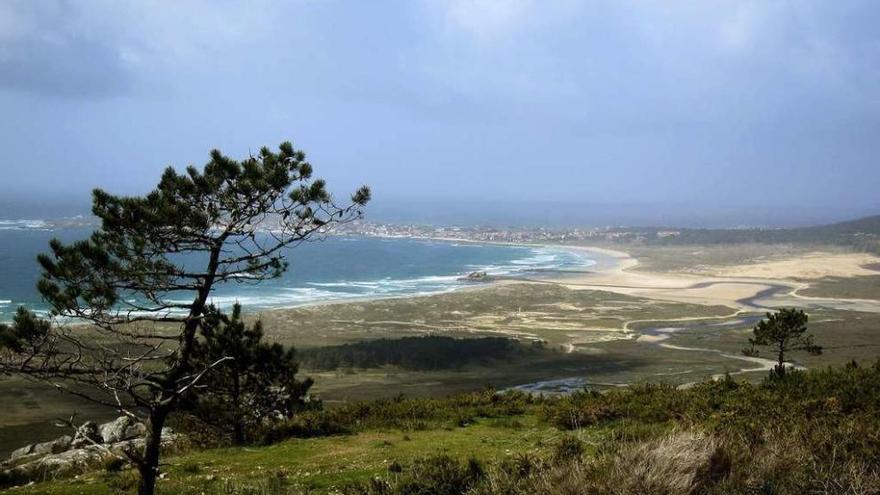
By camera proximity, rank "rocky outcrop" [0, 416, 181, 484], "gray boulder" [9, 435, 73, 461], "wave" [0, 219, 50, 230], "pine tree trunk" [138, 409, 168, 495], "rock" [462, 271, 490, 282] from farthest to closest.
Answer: "wave" [0, 219, 50, 230]
"rock" [462, 271, 490, 282]
"gray boulder" [9, 435, 73, 461]
"rocky outcrop" [0, 416, 181, 484]
"pine tree trunk" [138, 409, 168, 495]

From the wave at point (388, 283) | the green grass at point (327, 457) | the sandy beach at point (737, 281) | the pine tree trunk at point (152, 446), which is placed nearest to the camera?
the pine tree trunk at point (152, 446)

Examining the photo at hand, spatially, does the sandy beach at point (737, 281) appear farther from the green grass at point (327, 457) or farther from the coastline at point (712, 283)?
the green grass at point (327, 457)

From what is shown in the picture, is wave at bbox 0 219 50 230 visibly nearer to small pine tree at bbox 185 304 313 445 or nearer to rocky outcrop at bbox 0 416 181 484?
rocky outcrop at bbox 0 416 181 484

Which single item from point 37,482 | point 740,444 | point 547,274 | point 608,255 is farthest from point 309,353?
point 608,255

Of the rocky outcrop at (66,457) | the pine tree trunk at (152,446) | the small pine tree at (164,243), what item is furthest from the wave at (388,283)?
the pine tree trunk at (152,446)

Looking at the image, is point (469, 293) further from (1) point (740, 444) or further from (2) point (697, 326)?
(1) point (740, 444)

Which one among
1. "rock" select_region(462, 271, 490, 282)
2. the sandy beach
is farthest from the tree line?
"rock" select_region(462, 271, 490, 282)

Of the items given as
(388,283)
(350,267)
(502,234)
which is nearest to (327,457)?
(388,283)
